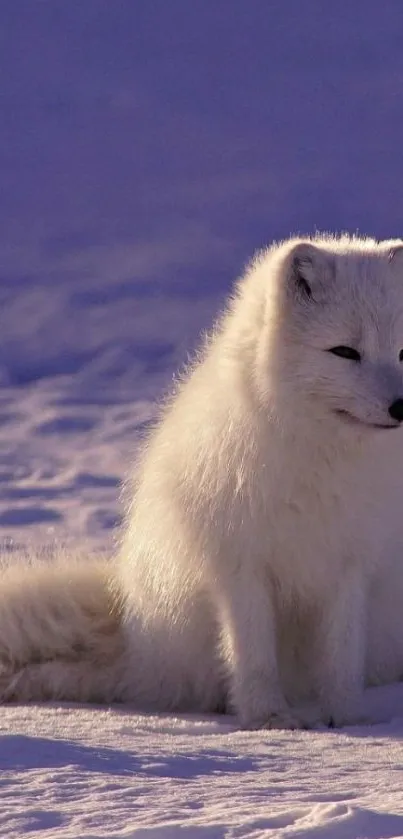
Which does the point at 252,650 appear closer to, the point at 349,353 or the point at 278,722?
the point at 278,722

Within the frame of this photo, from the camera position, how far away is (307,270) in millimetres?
3043

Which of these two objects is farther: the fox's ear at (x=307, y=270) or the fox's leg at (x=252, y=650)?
the fox's leg at (x=252, y=650)

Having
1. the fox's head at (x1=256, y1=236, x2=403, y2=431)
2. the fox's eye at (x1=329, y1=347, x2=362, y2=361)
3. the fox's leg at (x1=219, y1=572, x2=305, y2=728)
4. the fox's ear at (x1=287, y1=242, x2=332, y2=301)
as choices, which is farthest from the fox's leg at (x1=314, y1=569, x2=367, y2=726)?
the fox's ear at (x1=287, y1=242, x2=332, y2=301)

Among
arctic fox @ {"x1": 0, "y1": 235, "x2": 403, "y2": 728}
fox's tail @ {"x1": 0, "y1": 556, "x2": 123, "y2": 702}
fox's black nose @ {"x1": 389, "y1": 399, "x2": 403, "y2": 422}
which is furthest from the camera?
fox's tail @ {"x1": 0, "y1": 556, "x2": 123, "y2": 702}

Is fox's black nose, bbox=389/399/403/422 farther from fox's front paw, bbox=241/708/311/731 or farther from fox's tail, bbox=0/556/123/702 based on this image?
fox's tail, bbox=0/556/123/702

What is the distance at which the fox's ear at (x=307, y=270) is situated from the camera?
303cm

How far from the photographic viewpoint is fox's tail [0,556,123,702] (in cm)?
345

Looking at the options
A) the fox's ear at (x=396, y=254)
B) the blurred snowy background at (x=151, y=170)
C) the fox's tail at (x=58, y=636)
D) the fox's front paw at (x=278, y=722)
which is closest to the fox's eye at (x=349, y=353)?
the fox's ear at (x=396, y=254)

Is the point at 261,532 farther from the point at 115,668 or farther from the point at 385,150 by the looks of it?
the point at 385,150

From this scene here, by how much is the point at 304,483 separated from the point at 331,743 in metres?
0.58

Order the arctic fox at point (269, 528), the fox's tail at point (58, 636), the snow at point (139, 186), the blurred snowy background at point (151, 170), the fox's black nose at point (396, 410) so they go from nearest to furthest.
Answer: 1. the fox's black nose at point (396, 410)
2. the arctic fox at point (269, 528)
3. the fox's tail at point (58, 636)
4. the snow at point (139, 186)
5. the blurred snowy background at point (151, 170)

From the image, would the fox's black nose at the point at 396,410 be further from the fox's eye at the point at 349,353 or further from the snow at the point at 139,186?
the snow at the point at 139,186

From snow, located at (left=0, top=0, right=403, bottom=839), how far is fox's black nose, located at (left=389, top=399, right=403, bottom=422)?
0.73 meters

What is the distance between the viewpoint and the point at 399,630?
11.4ft
